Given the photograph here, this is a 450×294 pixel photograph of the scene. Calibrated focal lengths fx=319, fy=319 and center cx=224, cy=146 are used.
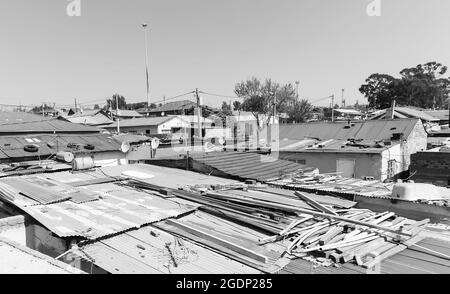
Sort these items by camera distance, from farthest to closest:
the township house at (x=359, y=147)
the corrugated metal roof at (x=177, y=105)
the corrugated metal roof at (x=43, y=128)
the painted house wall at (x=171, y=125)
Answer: the corrugated metal roof at (x=177, y=105) < the painted house wall at (x=171, y=125) < the corrugated metal roof at (x=43, y=128) < the township house at (x=359, y=147)

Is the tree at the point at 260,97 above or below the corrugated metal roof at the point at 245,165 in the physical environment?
above

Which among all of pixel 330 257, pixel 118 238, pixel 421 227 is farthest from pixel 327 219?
pixel 118 238

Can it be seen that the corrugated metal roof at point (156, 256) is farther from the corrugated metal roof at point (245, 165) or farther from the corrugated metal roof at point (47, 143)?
the corrugated metal roof at point (47, 143)

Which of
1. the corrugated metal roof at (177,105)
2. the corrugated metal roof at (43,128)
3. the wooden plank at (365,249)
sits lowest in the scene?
the wooden plank at (365,249)

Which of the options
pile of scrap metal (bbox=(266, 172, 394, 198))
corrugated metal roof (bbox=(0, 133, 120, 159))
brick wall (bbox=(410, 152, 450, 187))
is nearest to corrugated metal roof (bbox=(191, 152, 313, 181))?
pile of scrap metal (bbox=(266, 172, 394, 198))

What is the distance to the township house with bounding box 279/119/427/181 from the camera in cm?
1992

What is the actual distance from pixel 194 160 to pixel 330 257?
8.26 meters

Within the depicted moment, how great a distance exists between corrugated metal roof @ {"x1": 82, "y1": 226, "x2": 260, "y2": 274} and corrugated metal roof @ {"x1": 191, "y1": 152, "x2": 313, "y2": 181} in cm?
567

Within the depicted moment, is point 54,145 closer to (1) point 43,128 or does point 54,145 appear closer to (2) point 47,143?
(2) point 47,143

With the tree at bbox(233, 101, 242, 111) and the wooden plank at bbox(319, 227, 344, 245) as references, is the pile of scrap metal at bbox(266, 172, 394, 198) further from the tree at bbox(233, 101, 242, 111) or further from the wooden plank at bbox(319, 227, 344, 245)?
the tree at bbox(233, 101, 242, 111)

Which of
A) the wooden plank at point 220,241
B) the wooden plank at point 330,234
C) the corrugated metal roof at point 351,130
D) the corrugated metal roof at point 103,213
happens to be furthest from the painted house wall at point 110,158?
the wooden plank at point 330,234

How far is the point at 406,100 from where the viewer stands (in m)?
61.7

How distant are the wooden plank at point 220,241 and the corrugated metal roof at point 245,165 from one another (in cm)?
485

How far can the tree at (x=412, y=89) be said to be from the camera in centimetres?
6109
